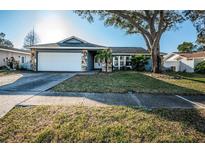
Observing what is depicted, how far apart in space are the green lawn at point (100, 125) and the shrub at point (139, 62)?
1785 cm

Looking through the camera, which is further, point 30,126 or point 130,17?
point 130,17

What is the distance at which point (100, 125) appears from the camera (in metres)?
3.94

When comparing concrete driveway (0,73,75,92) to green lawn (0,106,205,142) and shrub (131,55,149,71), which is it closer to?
green lawn (0,106,205,142)

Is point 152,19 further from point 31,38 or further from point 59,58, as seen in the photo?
point 31,38

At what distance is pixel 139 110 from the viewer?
15.9 feet

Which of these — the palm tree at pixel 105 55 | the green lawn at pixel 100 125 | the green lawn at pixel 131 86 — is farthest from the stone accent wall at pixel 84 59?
the green lawn at pixel 100 125

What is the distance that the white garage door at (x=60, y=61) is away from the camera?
782 inches

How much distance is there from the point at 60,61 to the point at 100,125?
16.7m

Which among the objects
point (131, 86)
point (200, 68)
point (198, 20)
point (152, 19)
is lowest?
point (131, 86)

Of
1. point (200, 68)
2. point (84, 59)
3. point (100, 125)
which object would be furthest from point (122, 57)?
point (100, 125)
